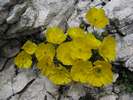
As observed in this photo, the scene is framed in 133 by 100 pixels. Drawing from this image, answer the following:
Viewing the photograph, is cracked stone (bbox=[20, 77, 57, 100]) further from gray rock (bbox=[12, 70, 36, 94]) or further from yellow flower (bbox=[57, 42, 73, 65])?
yellow flower (bbox=[57, 42, 73, 65])

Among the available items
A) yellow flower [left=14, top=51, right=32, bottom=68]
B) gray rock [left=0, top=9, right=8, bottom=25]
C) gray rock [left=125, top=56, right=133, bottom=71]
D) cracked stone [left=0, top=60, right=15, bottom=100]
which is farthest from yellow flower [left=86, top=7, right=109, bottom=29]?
cracked stone [left=0, top=60, right=15, bottom=100]

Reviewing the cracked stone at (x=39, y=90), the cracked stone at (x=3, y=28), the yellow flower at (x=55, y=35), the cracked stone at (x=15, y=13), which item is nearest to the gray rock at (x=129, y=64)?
the yellow flower at (x=55, y=35)

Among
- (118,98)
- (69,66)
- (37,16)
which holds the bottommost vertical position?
(118,98)

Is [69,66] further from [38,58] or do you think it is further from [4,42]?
[4,42]

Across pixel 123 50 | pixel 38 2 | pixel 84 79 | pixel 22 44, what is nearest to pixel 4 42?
pixel 22 44

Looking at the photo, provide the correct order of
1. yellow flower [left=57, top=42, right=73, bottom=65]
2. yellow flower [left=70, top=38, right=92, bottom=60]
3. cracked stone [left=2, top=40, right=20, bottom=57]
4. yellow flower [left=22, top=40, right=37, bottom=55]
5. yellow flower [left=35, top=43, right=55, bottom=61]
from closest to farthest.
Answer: yellow flower [left=70, top=38, right=92, bottom=60]
yellow flower [left=57, top=42, right=73, bottom=65]
yellow flower [left=35, top=43, right=55, bottom=61]
yellow flower [left=22, top=40, right=37, bottom=55]
cracked stone [left=2, top=40, right=20, bottom=57]

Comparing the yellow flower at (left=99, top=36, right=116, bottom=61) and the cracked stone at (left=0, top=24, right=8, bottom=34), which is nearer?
the yellow flower at (left=99, top=36, right=116, bottom=61)

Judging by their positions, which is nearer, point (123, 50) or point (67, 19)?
point (123, 50)

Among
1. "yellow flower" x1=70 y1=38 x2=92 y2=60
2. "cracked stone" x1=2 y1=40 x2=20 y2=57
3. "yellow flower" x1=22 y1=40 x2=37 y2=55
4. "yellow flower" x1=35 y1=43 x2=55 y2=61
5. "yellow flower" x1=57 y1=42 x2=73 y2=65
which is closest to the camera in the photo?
"yellow flower" x1=70 y1=38 x2=92 y2=60
